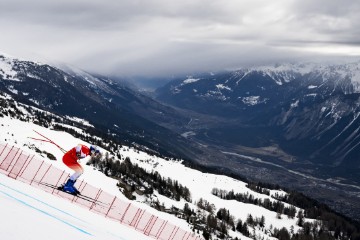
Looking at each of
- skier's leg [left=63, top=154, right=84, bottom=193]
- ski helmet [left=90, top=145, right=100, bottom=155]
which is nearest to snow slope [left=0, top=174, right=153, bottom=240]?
skier's leg [left=63, top=154, right=84, bottom=193]

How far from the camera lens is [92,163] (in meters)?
190

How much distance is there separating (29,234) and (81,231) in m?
8.78

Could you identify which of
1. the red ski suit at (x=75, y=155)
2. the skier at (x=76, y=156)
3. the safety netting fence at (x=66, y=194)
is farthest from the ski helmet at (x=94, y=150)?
the safety netting fence at (x=66, y=194)

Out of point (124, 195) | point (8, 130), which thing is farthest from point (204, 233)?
point (8, 130)

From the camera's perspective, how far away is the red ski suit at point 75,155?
1635 inches

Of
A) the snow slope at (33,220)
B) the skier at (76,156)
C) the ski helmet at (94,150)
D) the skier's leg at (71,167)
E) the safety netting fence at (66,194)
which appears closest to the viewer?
the snow slope at (33,220)

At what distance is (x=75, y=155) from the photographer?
42.2 meters

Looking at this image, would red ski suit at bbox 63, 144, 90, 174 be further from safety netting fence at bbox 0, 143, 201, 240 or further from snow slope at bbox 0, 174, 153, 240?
snow slope at bbox 0, 174, 153, 240

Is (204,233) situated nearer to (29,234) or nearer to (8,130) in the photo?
(8,130)

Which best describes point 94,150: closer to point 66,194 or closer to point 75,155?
point 75,155

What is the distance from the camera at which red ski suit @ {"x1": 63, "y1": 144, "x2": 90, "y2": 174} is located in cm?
4153

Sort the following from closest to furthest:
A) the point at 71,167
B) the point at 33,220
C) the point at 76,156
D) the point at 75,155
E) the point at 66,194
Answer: the point at 33,220
the point at 76,156
the point at 75,155
the point at 71,167
the point at 66,194

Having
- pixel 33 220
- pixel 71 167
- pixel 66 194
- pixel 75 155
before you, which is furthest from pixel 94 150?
pixel 66 194

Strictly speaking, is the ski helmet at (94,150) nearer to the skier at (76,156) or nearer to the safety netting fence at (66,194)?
the skier at (76,156)
